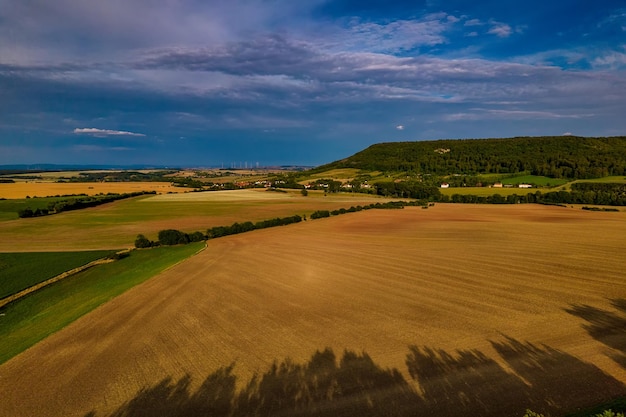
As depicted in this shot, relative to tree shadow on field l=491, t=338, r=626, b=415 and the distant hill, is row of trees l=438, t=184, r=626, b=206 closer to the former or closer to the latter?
the distant hill

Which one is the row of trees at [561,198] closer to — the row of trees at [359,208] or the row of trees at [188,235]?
the row of trees at [359,208]

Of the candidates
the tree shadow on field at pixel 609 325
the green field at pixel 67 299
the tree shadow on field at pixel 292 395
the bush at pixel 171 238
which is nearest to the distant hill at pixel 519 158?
the tree shadow on field at pixel 609 325

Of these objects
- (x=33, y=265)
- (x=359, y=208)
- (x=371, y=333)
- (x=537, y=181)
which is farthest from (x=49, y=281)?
(x=537, y=181)

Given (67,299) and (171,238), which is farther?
(171,238)

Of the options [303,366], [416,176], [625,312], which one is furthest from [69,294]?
[416,176]

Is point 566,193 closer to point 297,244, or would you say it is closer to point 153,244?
point 297,244

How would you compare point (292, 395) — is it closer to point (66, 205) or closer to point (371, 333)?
point (371, 333)
